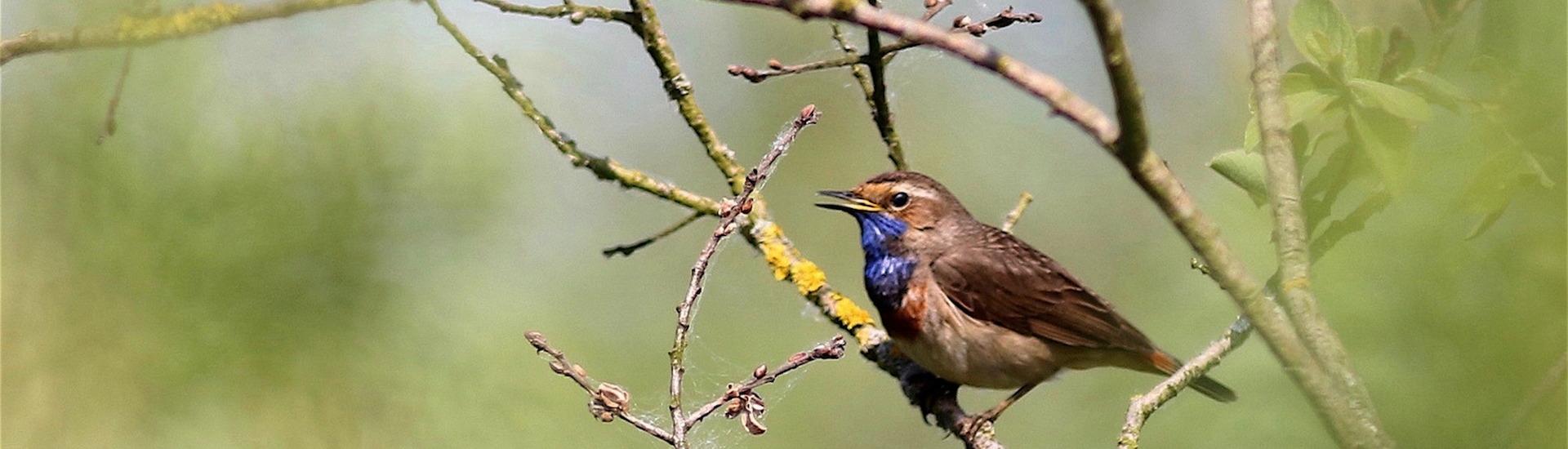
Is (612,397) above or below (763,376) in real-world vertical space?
below

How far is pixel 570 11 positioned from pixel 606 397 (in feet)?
2.11

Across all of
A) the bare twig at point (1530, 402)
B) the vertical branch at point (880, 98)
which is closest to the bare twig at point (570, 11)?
the vertical branch at point (880, 98)

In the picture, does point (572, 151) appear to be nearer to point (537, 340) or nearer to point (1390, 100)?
point (537, 340)

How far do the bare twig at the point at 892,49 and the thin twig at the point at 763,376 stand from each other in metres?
0.33

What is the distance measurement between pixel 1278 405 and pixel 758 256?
89cm

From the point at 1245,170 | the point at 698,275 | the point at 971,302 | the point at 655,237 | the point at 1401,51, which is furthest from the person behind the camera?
the point at 971,302

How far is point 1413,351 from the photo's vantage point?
897 millimetres

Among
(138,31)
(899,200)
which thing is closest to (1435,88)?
(138,31)

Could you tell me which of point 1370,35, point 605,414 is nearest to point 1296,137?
point 1370,35

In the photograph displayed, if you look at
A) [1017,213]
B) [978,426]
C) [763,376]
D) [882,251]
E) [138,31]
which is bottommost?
[138,31]

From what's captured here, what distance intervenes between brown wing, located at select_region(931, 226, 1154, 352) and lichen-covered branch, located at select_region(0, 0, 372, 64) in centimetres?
139

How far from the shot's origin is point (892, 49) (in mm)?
1637

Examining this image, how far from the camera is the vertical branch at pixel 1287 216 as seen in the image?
637mm

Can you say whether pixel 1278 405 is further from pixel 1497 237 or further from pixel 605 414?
pixel 1497 237
